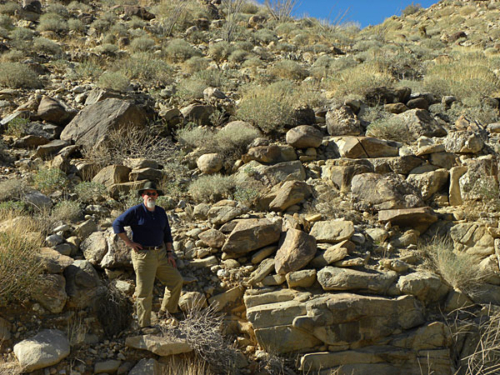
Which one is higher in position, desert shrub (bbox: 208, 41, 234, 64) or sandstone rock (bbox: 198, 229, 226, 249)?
desert shrub (bbox: 208, 41, 234, 64)

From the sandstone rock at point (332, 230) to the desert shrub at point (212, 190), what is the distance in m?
1.82

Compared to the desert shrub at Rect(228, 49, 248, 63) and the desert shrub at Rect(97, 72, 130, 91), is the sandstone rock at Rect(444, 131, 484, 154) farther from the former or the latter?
the desert shrub at Rect(228, 49, 248, 63)

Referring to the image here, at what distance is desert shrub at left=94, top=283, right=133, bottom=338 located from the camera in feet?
15.5

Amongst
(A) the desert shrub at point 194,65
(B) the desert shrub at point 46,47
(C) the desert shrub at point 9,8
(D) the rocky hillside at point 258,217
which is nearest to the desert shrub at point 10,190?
(D) the rocky hillside at point 258,217

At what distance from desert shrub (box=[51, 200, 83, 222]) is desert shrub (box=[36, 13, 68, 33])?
1177 cm

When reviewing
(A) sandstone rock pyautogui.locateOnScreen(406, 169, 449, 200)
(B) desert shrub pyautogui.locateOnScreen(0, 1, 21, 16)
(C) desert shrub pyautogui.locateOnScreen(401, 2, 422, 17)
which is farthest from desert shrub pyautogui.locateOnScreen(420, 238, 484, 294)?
(C) desert shrub pyautogui.locateOnScreen(401, 2, 422, 17)

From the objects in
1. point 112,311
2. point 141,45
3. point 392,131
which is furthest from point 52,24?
point 112,311

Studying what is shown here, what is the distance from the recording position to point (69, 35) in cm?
1530

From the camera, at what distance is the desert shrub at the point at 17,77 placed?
33.9 feet

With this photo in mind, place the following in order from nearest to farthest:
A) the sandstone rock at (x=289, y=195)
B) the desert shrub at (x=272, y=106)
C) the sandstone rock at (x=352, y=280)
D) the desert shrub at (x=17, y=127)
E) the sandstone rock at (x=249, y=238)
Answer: the sandstone rock at (x=352, y=280) → the sandstone rock at (x=249, y=238) → the sandstone rock at (x=289, y=195) → the desert shrub at (x=17, y=127) → the desert shrub at (x=272, y=106)

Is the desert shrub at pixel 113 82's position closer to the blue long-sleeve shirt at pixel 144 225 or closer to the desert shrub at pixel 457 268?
the blue long-sleeve shirt at pixel 144 225

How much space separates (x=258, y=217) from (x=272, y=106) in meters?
→ 3.33

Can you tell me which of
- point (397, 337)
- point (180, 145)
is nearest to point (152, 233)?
point (397, 337)

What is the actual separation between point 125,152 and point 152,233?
3.74 m
